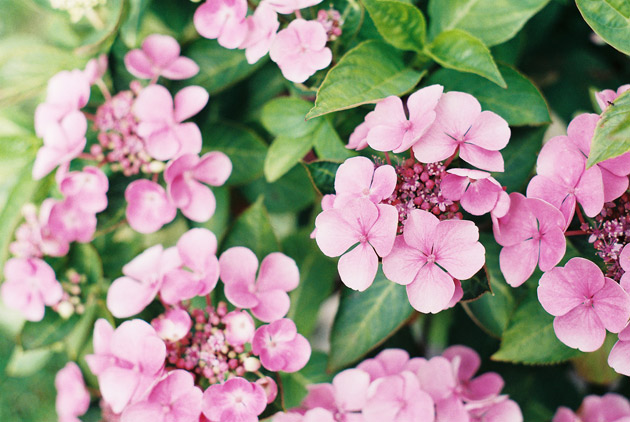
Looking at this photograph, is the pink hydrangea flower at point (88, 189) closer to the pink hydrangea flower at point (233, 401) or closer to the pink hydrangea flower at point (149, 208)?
the pink hydrangea flower at point (149, 208)

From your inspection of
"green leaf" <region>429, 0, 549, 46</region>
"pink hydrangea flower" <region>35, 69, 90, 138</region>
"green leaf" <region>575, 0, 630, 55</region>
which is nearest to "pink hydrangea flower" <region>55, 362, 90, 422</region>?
"pink hydrangea flower" <region>35, 69, 90, 138</region>

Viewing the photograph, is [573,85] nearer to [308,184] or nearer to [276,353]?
→ [308,184]

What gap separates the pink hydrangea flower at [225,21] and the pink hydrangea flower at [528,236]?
47 centimetres

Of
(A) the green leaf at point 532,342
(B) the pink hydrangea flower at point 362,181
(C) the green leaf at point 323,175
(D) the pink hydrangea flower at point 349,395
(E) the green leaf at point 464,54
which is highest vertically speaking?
(E) the green leaf at point 464,54

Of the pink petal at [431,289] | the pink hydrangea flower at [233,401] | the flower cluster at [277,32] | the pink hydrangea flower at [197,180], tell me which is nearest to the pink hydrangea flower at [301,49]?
the flower cluster at [277,32]

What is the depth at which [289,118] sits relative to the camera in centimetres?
88

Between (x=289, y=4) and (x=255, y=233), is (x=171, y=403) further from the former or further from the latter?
(x=289, y=4)

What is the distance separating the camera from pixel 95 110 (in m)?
1.10

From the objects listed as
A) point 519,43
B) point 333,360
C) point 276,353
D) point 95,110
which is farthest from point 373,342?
point 95,110

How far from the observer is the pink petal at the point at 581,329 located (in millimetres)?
656

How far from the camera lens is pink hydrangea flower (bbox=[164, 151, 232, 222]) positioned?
881mm

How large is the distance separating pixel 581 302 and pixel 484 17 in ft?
1.52

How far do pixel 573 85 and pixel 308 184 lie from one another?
2.07 ft

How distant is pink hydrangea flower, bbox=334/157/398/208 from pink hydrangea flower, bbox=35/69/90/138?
1.62ft
